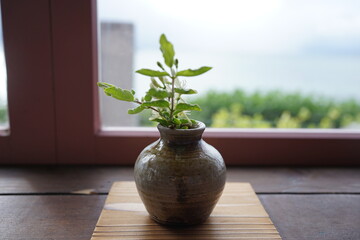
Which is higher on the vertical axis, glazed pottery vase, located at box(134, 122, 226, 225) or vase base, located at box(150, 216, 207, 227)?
glazed pottery vase, located at box(134, 122, 226, 225)

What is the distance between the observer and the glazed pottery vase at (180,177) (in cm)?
61

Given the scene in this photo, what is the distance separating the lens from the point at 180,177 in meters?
0.61

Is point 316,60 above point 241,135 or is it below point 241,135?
above

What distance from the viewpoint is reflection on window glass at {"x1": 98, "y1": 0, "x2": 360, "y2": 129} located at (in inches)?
46.3

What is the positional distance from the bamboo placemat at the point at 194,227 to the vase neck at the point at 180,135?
0.18 meters

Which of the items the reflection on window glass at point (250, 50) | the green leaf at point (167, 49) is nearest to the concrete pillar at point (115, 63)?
the reflection on window glass at point (250, 50)

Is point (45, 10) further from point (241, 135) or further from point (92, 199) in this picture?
point (241, 135)

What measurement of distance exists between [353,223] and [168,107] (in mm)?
485

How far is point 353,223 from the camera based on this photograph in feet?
2.42

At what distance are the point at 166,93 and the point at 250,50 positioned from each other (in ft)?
4.57

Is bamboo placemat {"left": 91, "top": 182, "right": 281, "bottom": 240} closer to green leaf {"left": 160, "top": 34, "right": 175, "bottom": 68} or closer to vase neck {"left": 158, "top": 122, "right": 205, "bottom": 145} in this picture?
vase neck {"left": 158, "top": 122, "right": 205, "bottom": 145}

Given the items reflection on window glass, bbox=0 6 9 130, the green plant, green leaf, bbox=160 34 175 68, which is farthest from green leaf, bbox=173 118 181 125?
reflection on window glass, bbox=0 6 9 130

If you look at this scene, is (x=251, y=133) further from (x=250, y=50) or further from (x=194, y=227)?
(x=250, y=50)

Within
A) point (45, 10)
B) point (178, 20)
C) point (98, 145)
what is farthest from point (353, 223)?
point (45, 10)
